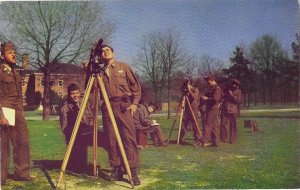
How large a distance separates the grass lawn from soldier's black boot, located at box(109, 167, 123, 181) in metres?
0.08

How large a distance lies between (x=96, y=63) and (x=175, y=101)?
4.88 feet

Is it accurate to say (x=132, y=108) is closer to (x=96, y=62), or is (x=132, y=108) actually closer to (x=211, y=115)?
(x=96, y=62)

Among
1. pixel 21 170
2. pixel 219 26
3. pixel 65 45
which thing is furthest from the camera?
pixel 219 26

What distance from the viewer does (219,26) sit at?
18.5 ft

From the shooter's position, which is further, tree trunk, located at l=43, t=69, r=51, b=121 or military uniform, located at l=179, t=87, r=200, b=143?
military uniform, located at l=179, t=87, r=200, b=143

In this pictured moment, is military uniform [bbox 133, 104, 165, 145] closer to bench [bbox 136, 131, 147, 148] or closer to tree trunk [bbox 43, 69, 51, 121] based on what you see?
Answer: bench [bbox 136, 131, 147, 148]

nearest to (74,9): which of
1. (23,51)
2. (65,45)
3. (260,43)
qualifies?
(65,45)

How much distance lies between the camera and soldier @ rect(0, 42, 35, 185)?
15.6ft

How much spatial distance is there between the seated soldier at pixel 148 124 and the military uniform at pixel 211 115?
677 mm

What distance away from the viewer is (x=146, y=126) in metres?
5.68

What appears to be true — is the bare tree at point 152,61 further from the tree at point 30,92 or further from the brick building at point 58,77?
the tree at point 30,92

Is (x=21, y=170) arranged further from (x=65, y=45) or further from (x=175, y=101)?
(x=175, y=101)

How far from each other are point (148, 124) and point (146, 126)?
0.04 metres

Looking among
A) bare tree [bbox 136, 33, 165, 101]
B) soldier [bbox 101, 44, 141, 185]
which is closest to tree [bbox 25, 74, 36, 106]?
soldier [bbox 101, 44, 141, 185]
